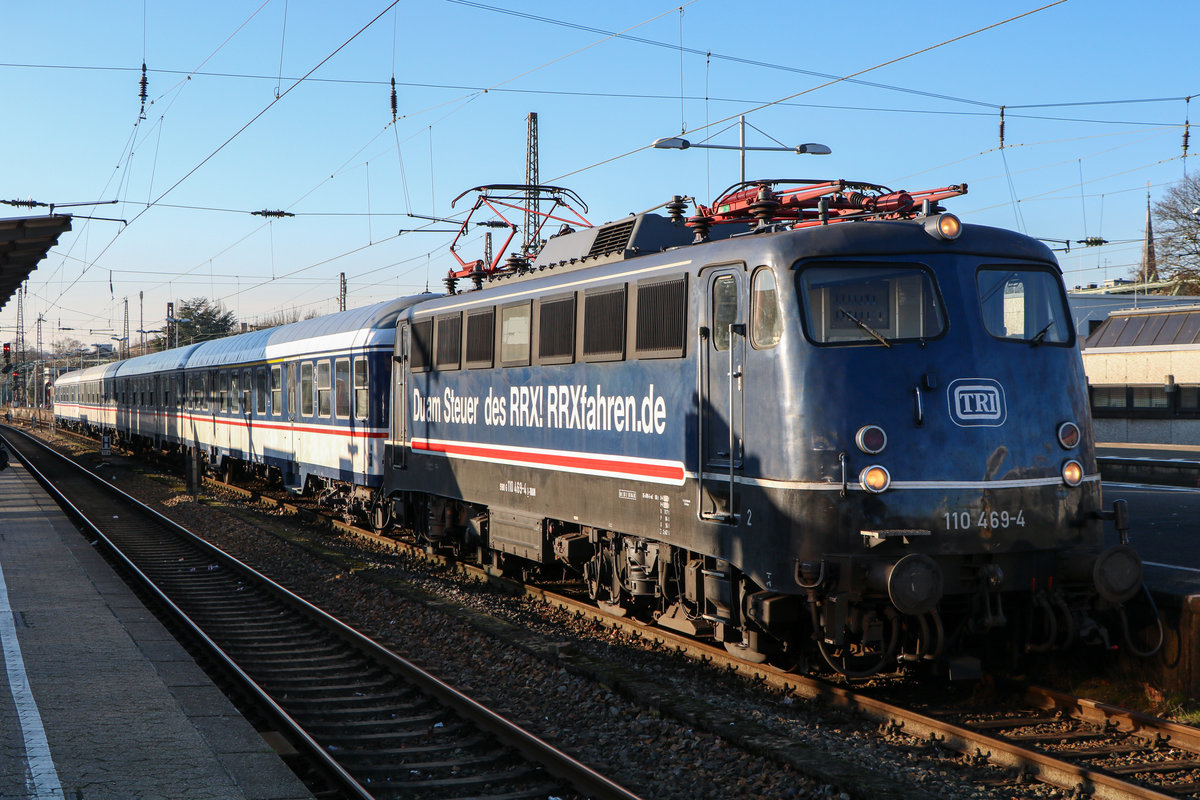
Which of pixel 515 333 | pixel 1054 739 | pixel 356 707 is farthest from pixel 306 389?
Answer: pixel 1054 739

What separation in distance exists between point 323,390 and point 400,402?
17.5ft

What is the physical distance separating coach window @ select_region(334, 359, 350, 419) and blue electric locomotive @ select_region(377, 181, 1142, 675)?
1016 cm

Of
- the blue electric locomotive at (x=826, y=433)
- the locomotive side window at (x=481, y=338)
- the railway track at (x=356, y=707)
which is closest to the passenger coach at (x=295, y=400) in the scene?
the railway track at (x=356, y=707)

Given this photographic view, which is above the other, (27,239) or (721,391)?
(27,239)

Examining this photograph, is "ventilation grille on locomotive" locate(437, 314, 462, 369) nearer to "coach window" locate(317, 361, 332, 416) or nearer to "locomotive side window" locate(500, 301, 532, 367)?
"locomotive side window" locate(500, 301, 532, 367)

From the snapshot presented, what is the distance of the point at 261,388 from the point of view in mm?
24594

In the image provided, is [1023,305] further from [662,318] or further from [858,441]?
[662,318]

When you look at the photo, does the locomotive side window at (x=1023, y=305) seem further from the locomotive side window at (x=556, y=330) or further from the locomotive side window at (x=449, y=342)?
the locomotive side window at (x=449, y=342)

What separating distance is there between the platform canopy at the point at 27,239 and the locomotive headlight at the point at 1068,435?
41.8 feet

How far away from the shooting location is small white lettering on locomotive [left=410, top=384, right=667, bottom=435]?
32.5 ft

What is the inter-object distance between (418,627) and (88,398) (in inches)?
1986

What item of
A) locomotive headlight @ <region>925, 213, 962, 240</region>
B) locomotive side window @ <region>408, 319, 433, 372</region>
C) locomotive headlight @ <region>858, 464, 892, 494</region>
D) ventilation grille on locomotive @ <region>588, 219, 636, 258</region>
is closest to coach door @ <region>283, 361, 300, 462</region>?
locomotive side window @ <region>408, 319, 433, 372</region>

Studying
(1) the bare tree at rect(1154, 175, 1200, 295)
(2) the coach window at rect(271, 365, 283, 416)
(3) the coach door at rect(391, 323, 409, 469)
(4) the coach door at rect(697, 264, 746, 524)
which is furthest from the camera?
(1) the bare tree at rect(1154, 175, 1200, 295)

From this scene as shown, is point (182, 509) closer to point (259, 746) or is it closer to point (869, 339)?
point (259, 746)
